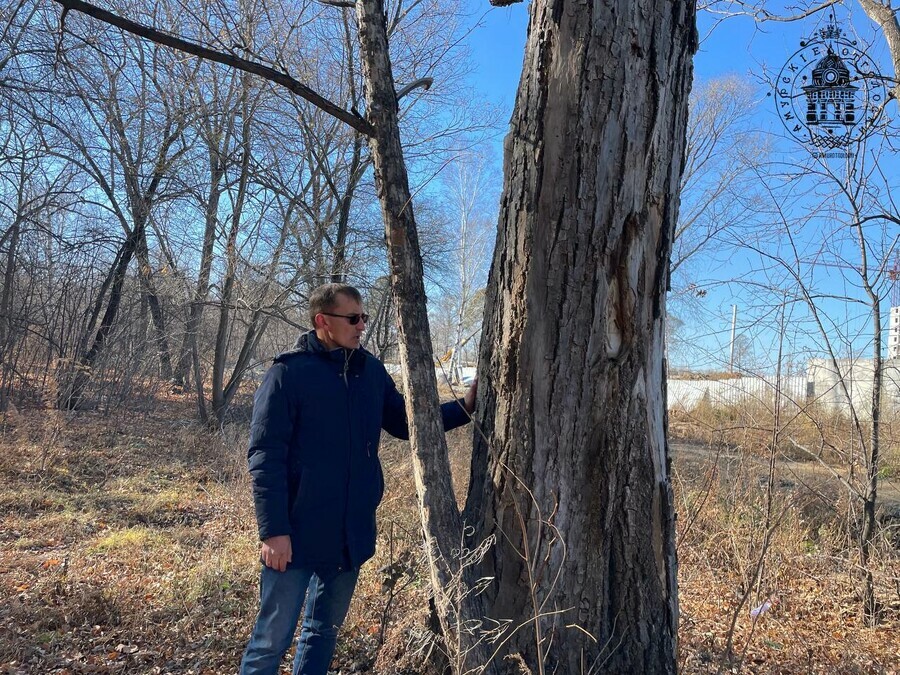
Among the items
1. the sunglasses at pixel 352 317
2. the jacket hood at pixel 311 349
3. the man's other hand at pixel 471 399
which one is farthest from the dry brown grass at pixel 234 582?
the sunglasses at pixel 352 317

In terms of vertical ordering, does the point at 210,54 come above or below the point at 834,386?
above

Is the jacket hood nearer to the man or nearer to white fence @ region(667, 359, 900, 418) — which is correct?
the man

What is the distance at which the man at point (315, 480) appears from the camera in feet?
7.57

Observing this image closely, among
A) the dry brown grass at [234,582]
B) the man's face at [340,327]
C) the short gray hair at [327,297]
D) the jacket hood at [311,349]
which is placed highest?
the short gray hair at [327,297]

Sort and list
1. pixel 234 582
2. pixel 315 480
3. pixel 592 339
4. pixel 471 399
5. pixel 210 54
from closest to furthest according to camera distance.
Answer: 1. pixel 592 339
2. pixel 315 480
3. pixel 210 54
4. pixel 471 399
5. pixel 234 582

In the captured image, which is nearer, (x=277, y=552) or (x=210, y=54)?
(x=277, y=552)

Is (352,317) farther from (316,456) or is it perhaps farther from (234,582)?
(234,582)

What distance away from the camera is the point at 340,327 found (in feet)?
8.44

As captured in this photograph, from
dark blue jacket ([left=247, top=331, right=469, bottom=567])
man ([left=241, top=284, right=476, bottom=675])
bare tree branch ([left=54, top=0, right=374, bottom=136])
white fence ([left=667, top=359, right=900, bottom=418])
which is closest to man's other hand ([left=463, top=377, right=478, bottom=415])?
man ([left=241, top=284, right=476, bottom=675])

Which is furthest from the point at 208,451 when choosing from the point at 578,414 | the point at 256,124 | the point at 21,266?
the point at 578,414

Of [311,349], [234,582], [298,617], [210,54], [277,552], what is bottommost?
[234,582]

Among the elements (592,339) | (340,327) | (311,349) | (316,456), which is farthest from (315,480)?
(592,339)

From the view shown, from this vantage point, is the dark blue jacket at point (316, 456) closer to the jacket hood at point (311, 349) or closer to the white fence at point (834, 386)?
the jacket hood at point (311, 349)

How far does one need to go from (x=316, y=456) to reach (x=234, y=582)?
7.82 ft
